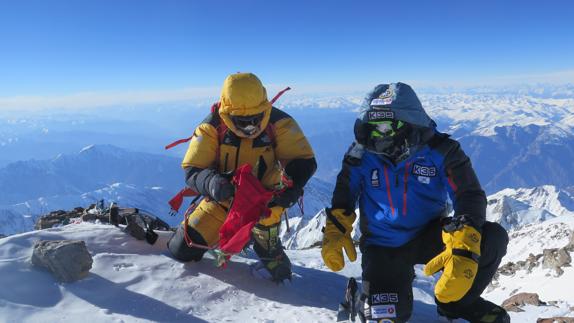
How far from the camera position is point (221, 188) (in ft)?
15.4

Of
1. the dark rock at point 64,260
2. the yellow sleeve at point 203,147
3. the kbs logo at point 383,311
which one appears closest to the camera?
the kbs logo at point 383,311

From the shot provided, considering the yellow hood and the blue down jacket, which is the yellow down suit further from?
the blue down jacket

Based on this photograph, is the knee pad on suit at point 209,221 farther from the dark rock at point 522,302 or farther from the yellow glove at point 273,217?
the dark rock at point 522,302

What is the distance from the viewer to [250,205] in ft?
15.5

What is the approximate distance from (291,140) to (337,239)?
1.70 meters

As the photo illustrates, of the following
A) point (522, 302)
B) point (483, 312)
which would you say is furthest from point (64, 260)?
point (522, 302)

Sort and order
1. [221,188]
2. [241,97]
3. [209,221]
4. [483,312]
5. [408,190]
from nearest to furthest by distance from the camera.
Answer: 1. [483,312]
2. [408,190]
3. [221,188]
4. [241,97]
5. [209,221]

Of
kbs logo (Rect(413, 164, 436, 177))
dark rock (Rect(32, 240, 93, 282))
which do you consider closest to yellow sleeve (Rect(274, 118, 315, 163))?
kbs logo (Rect(413, 164, 436, 177))

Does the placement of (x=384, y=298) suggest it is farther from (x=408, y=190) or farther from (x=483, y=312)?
(x=408, y=190)

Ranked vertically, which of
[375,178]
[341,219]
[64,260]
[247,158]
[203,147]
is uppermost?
[203,147]

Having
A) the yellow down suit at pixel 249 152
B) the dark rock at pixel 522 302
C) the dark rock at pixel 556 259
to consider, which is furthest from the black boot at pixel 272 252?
the dark rock at pixel 556 259

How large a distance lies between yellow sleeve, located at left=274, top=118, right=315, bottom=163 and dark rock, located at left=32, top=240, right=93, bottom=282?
2.82 metres

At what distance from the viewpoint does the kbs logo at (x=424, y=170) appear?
397 centimetres

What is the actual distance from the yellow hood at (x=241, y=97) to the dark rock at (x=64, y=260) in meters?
2.37
